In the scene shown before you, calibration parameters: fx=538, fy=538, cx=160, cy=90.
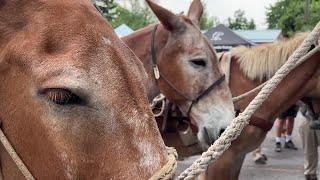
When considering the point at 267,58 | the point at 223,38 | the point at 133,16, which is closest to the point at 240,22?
the point at 133,16

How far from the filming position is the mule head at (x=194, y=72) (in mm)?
4516

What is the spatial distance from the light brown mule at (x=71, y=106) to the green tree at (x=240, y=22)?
221 feet

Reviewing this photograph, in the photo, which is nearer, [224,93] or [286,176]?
[224,93]

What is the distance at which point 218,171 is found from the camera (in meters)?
4.97

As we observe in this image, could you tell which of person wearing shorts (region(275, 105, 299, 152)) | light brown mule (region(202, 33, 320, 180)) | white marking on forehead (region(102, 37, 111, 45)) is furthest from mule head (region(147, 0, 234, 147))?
person wearing shorts (region(275, 105, 299, 152))

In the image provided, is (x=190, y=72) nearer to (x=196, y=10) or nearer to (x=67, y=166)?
(x=196, y=10)

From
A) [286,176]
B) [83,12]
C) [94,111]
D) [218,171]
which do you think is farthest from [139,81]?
[286,176]

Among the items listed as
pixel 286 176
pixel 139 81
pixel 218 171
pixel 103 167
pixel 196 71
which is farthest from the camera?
pixel 286 176

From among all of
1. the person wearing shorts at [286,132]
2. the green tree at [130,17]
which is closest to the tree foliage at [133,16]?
the green tree at [130,17]

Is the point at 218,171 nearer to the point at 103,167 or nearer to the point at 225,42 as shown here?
the point at 103,167

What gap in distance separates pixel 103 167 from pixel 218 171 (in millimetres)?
3514

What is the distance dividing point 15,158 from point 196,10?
368 cm

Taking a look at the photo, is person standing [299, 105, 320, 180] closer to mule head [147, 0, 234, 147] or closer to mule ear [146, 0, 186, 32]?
mule head [147, 0, 234, 147]

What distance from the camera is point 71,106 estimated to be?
63.2 inches
